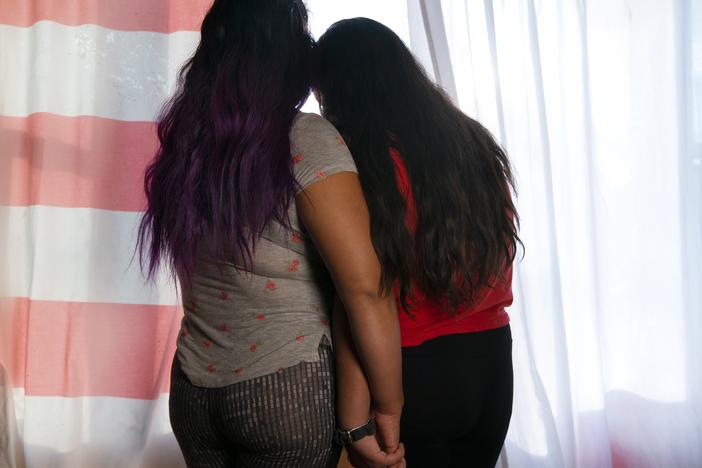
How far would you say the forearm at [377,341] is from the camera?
0.98m

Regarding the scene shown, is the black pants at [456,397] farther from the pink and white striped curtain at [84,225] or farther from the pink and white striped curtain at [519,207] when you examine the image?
the pink and white striped curtain at [84,225]

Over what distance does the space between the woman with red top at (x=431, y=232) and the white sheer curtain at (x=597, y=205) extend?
937mm

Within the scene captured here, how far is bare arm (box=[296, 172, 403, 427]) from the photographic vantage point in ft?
3.07

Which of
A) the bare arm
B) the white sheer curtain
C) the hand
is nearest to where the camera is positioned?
the bare arm

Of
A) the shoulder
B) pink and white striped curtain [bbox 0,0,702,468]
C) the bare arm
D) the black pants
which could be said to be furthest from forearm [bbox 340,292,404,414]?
pink and white striped curtain [bbox 0,0,702,468]

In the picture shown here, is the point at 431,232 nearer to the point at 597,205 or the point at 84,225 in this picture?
the point at 597,205

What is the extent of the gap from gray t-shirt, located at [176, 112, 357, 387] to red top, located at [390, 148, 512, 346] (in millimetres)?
155

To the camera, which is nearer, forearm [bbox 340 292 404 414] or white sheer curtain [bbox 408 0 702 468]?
forearm [bbox 340 292 404 414]

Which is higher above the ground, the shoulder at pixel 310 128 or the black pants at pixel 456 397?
the shoulder at pixel 310 128

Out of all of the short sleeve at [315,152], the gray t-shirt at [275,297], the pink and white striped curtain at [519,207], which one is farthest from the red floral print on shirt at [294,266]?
the pink and white striped curtain at [519,207]

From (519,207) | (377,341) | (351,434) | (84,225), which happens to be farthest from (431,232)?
(84,225)

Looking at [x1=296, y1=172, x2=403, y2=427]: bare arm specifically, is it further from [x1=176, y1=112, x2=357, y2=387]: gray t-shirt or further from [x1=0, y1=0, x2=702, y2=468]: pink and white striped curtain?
[x1=0, y1=0, x2=702, y2=468]: pink and white striped curtain

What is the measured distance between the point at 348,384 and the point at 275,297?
16cm

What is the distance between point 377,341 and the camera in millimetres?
999
